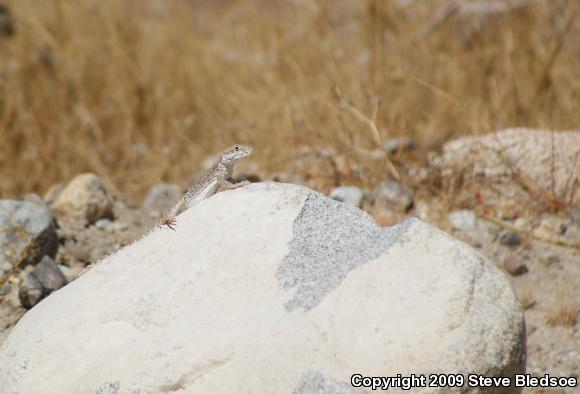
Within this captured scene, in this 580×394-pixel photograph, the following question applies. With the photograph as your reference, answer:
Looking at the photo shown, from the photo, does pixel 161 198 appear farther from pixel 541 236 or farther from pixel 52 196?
pixel 541 236

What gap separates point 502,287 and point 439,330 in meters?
0.38

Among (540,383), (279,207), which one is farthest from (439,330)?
(540,383)

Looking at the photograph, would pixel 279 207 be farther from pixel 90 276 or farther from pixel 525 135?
pixel 525 135

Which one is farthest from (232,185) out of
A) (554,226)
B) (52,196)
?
(52,196)

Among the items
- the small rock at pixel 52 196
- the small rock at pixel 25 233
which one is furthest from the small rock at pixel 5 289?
the small rock at pixel 52 196

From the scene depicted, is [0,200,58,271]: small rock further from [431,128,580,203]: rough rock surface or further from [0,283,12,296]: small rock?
[431,128,580,203]: rough rock surface

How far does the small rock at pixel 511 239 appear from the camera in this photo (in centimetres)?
496

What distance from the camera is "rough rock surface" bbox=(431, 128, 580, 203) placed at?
206 inches

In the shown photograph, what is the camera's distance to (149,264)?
3.35 m

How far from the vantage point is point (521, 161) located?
17.6 ft

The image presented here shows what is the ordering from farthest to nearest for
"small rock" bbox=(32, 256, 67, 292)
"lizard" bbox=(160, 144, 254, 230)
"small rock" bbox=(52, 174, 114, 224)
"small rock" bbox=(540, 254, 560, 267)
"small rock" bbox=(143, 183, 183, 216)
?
"small rock" bbox=(143, 183, 183, 216), "small rock" bbox=(52, 174, 114, 224), "small rock" bbox=(540, 254, 560, 267), "small rock" bbox=(32, 256, 67, 292), "lizard" bbox=(160, 144, 254, 230)

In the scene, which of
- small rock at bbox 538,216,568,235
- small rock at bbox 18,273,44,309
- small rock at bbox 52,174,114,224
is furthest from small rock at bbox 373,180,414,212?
small rock at bbox 18,273,44,309

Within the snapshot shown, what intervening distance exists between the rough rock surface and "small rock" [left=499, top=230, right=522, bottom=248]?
1.10 ft

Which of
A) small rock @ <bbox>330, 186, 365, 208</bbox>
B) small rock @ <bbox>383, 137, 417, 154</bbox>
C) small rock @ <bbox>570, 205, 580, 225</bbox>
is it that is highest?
small rock @ <bbox>330, 186, 365, 208</bbox>
